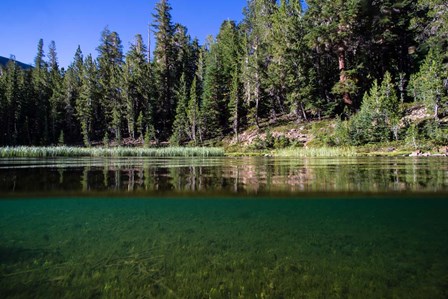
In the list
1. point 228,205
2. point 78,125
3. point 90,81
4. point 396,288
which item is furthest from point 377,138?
point 78,125

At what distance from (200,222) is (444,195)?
5.92 meters

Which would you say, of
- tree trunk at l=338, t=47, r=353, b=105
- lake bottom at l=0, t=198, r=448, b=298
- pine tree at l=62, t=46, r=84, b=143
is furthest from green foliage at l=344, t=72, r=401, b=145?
pine tree at l=62, t=46, r=84, b=143

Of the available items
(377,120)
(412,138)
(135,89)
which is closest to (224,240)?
(412,138)

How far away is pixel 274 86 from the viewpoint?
45.9 meters

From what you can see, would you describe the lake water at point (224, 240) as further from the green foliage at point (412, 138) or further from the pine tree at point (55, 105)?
the pine tree at point (55, 105)

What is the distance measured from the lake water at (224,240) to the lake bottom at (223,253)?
0.06 feet

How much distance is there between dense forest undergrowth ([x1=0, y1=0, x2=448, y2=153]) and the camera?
102ft

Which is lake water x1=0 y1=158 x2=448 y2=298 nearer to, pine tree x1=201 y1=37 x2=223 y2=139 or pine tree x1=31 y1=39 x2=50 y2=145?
pine tree x1=201 y1=37 x2=223 y2=139

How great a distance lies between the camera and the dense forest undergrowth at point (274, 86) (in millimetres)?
30953

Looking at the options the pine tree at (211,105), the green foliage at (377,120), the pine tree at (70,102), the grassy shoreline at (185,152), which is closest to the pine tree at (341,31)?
the green foliage at (377,120)

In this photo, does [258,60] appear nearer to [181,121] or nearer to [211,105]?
[211,105]

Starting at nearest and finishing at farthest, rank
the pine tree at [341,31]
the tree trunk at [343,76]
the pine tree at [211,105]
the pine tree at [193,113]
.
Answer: the pine tree at [341,31], the tree trunk at [343,76], the pine tree at [193,113], the pine tree at [211,105]

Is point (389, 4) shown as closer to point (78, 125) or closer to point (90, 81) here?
point (90, 81)

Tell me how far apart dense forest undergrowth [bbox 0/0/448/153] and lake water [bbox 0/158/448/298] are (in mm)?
22745
